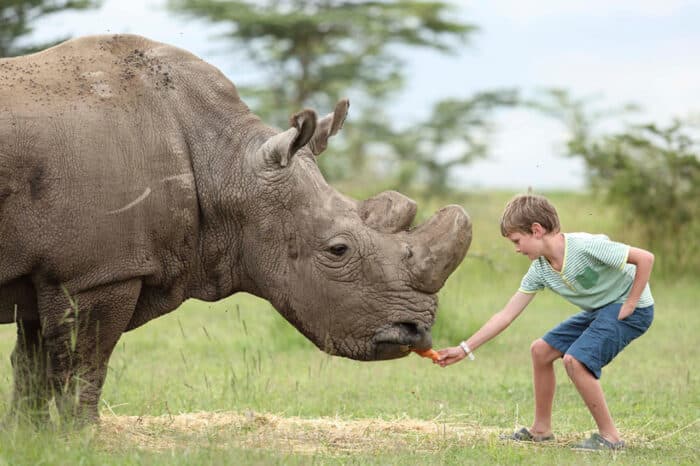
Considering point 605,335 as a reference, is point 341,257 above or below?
above

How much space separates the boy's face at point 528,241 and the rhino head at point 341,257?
42 centimetres

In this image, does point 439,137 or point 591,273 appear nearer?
point 591,273

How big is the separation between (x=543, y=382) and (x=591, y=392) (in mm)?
449

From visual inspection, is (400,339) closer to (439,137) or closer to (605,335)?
(605,335)

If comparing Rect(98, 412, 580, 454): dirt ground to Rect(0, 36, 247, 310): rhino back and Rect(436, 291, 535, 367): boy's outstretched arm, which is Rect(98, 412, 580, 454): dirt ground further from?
Rect(0, 36, 247, 310): rhino back

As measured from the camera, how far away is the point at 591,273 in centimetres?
718

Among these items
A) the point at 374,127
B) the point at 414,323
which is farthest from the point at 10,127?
the point at 374,127

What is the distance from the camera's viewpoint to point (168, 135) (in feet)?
22.3

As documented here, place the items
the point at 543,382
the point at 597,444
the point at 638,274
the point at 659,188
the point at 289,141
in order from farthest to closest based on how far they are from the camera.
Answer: the point at 659,188 < the point at 543,382 < the point at 597,444 < the point at 638,274 < the point at 289,141

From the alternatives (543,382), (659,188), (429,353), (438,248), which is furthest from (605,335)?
(659,188)

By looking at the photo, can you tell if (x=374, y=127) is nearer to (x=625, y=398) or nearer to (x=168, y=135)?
(x=625, y=398)

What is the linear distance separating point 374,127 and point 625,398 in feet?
96.9

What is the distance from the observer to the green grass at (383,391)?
6.42 metres

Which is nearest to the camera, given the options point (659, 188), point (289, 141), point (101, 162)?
point (101, 162)
